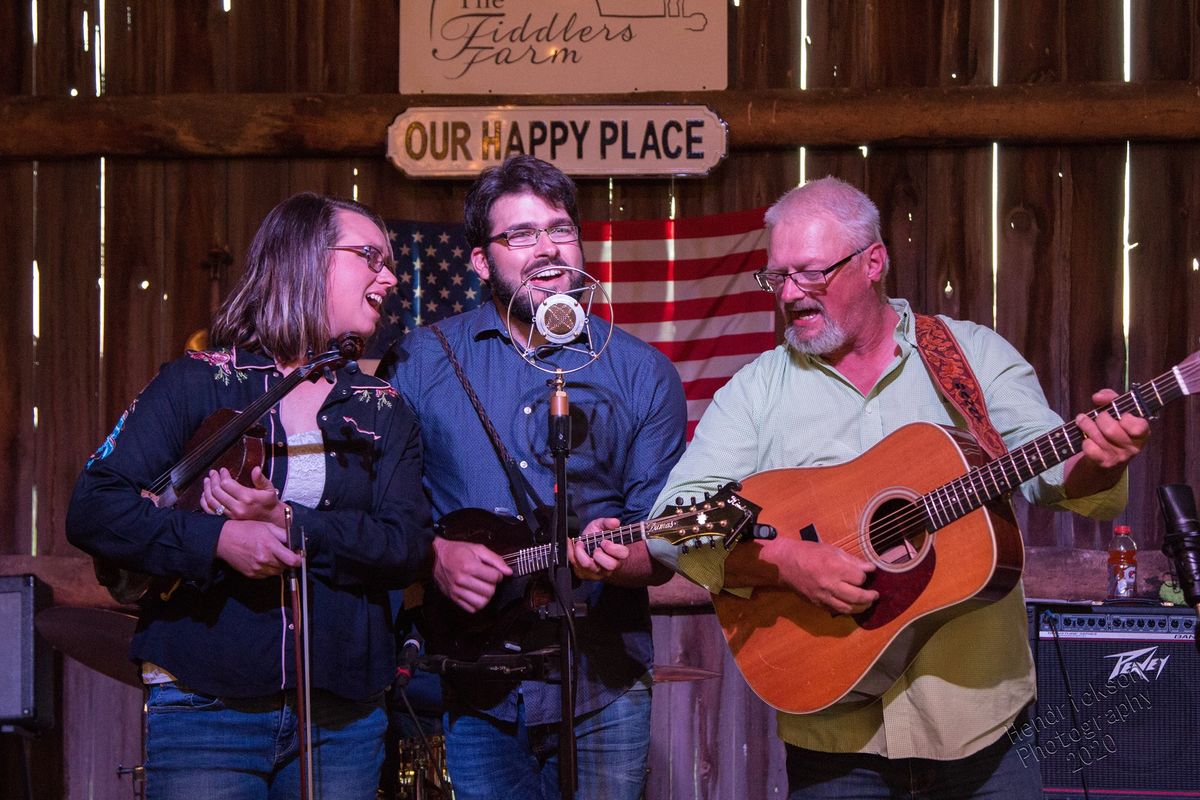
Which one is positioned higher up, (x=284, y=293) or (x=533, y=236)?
(x=533, y=236)

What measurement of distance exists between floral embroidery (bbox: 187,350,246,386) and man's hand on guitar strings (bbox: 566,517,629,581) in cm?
89

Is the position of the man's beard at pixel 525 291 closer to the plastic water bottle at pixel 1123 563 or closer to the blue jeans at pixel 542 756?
the blue jeans at pixel 542 756

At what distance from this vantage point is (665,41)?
19.5 feet

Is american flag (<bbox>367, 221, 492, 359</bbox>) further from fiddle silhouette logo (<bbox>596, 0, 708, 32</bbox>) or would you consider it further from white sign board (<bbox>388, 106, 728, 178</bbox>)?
fiddle silhouette logo (<bbox>596, 0, 708, 32</bbox>)

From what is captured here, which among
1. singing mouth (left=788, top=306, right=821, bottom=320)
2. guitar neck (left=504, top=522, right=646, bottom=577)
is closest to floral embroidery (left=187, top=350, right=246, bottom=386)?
guitar neck (left=504, top=522, right=646, bottom=577)

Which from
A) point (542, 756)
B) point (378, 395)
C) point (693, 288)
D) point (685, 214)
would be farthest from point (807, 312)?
point (685, 214)

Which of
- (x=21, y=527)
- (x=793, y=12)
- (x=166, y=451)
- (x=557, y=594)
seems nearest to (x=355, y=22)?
(x=793, y=12)

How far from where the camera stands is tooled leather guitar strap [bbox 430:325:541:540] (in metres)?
3.11

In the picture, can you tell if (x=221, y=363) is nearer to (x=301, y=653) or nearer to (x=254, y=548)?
(x=254, y=548)

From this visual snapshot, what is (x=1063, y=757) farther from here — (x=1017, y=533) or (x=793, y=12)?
(x=793, y=12)

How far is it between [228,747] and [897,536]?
1.59 metres

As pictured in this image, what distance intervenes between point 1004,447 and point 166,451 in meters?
1.93

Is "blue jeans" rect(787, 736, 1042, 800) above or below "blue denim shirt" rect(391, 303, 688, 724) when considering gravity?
below

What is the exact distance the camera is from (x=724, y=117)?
5840 mm
